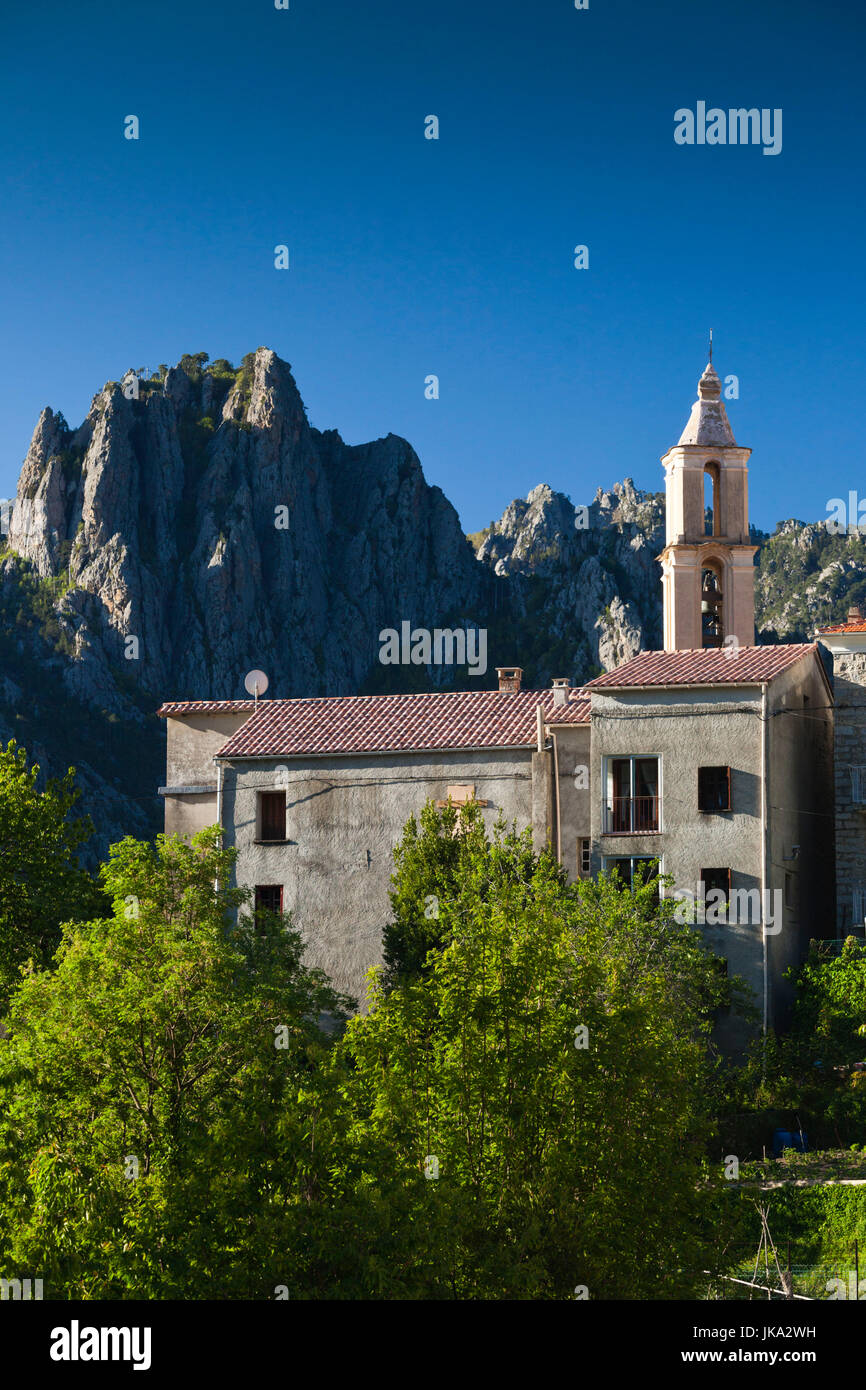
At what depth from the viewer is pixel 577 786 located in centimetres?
4306

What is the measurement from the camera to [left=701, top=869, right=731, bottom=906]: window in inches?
1576

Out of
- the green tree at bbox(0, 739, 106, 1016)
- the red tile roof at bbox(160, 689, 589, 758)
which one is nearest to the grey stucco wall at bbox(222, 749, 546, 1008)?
the red tile roof at bbox(160, 689, 589, 758)

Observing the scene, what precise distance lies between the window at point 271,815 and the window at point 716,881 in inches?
456

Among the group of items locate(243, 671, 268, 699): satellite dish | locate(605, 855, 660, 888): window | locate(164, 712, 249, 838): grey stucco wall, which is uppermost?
locate(243, 671, 268, 699): satellite dish

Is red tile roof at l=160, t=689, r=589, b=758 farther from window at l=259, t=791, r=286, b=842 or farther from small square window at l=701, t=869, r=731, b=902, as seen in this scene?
small square window at l=701, t=869, r=731, b=902

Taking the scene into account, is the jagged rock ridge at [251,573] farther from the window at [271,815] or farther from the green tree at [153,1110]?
the green tree at [153,1110]

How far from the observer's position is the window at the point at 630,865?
40500mm

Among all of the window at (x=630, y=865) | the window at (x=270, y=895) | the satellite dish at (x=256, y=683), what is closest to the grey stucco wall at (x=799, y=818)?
the window at (x=630, y=865)

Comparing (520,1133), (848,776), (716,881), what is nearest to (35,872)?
(716,881)

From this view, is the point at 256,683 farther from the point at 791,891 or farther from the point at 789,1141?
the point at 789,1141

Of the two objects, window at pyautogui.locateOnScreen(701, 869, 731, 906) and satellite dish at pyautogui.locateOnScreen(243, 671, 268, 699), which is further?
satellite dish at pyautogui.locateOnScreen(243, 671, 268, 699)

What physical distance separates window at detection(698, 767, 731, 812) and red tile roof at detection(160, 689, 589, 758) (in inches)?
147

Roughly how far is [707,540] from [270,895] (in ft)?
60.9

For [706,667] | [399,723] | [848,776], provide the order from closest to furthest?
[706,667] → [848,776] → [399,723]
